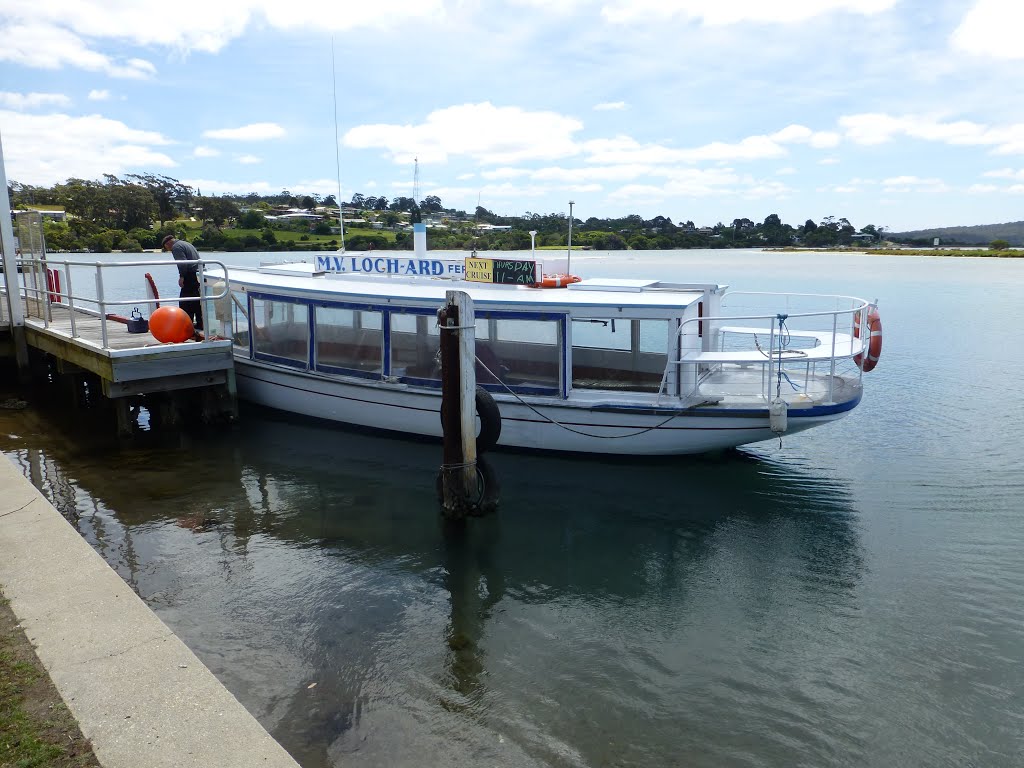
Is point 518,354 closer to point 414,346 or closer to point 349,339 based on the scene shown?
point 414,346

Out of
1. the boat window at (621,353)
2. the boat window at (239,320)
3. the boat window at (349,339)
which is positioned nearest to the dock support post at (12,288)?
the boat window at (239,320)

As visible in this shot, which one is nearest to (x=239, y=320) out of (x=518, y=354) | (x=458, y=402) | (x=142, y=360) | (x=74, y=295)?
(x=142, y=360)

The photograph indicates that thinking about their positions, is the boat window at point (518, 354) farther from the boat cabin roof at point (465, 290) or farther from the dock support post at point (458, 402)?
the dock support post at point (458, 402)

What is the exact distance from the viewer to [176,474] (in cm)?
1233

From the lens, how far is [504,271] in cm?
1379

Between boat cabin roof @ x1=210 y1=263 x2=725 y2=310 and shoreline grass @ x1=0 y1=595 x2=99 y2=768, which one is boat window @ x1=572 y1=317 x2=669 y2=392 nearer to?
boat cabin roof @ x1=210 y1=263 x2=725 y2=310

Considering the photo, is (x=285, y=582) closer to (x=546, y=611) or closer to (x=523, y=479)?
(x=546, y=611)

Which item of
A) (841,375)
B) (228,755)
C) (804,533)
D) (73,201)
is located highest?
(73,201)

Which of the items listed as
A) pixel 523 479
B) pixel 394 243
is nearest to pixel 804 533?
pixel 523 479

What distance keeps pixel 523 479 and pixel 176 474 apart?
5693 millimetres

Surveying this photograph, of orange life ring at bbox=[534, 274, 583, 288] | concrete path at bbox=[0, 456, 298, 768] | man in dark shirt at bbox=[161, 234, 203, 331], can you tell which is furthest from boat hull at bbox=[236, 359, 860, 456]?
concrete path at bbox=[0, 456, 298, 768]

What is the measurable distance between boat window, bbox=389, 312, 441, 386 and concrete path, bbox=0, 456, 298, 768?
7.02 m

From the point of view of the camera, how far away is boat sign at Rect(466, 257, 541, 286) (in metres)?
13.6

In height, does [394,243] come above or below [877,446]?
above
